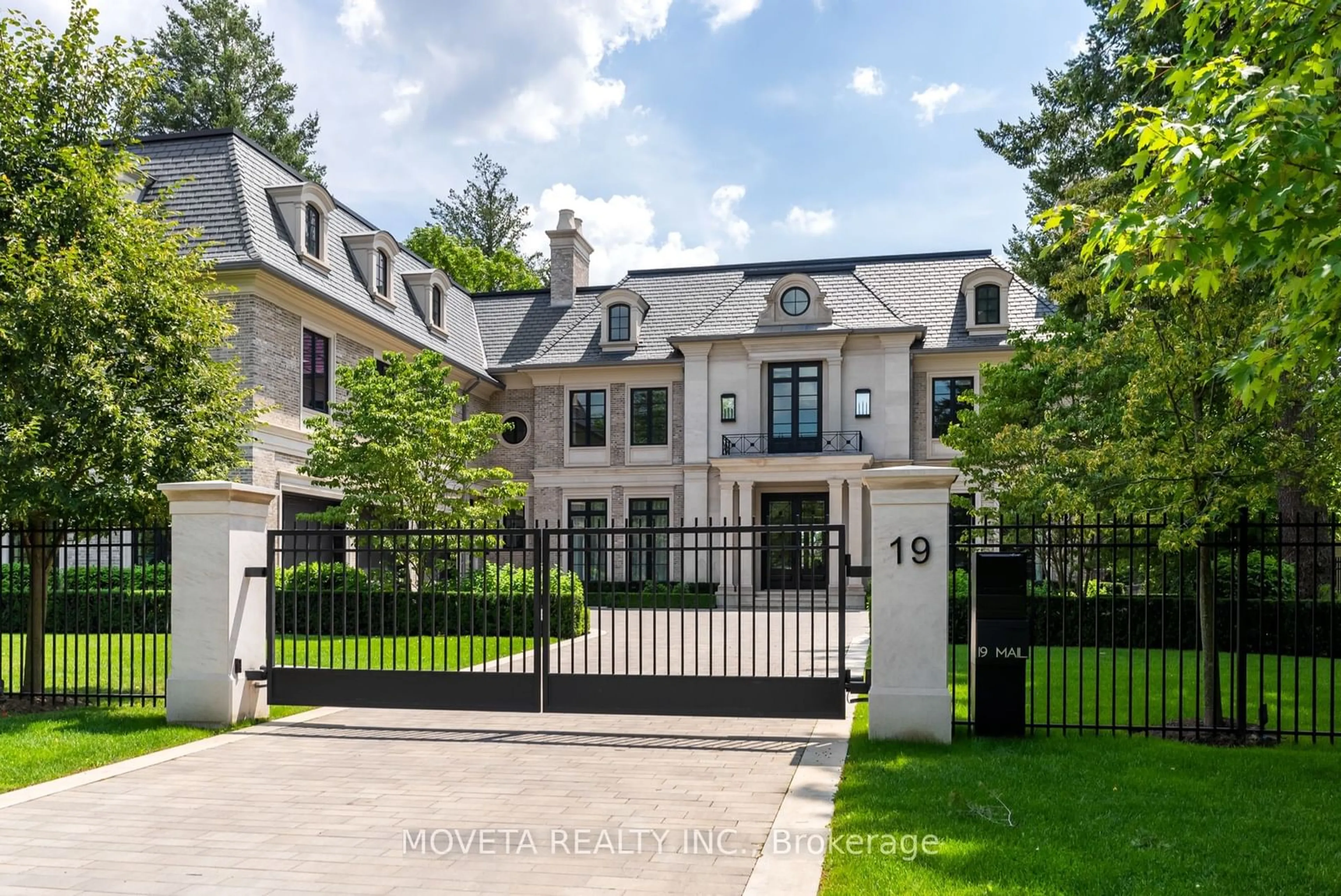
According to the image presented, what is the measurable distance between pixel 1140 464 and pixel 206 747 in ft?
26.3

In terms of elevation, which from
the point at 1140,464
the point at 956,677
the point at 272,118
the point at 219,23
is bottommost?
the point at 956,677

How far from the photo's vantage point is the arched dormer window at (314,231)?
23.6 metres

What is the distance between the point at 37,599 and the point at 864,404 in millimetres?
23402

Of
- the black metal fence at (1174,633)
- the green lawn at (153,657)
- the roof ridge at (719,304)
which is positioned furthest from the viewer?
the roof ridge at (719,304)

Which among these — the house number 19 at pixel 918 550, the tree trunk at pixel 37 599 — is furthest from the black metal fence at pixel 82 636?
the house number 19 at pixel 918 550

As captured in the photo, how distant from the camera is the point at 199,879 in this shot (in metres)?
5.33

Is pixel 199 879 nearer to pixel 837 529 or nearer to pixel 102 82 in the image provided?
pixel 837 529

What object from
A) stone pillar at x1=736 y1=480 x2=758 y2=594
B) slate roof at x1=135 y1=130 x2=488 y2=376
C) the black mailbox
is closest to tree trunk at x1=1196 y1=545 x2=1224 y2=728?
the black mailbox

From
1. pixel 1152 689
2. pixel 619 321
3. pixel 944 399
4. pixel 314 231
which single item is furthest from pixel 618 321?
pixel 1152 689

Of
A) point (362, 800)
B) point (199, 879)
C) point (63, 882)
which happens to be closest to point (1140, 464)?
point (362, 800)

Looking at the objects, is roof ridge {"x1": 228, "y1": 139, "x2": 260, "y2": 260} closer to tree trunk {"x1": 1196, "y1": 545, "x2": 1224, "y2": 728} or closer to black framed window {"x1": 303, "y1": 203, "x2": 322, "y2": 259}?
black framed window {"x1": 303, "y1": 203, "x2": 322, "y2": 259}

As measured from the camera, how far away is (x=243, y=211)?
21531mm

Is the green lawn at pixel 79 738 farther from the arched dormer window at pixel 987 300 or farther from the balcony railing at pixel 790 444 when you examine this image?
the arched dormer window at pixel 987 300

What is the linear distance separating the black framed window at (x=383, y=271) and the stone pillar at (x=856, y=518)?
13.5m
